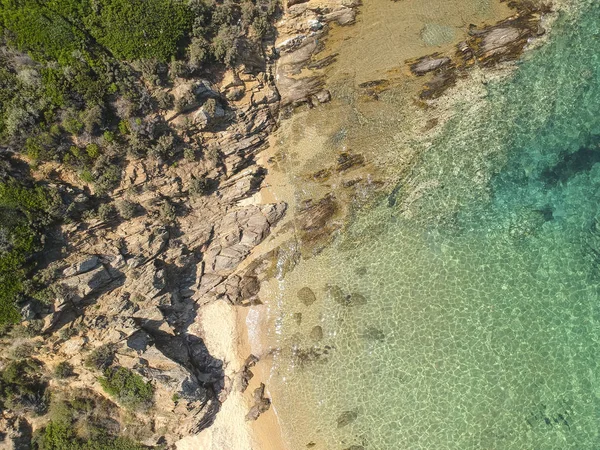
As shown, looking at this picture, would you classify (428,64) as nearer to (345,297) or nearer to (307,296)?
(345,297)

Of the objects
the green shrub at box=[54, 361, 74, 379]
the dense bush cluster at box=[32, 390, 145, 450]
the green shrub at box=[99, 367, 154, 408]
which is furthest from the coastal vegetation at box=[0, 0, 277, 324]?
the dense bush cluster at box=[32, 390, 145, 450]

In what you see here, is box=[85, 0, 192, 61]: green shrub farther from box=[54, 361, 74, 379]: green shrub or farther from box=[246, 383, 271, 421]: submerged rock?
box=[246, 383, 271, 421]: submerged rock

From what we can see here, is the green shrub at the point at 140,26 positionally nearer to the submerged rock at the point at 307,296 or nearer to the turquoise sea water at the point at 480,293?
the turquoise sea water at the point at 480,293

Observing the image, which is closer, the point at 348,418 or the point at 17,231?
the point at 17,231

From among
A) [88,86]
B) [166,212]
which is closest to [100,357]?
[166,212]

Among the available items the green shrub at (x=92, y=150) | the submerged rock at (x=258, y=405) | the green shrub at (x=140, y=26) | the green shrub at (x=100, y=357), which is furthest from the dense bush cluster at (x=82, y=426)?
the green shrub at (x=140, y=26)

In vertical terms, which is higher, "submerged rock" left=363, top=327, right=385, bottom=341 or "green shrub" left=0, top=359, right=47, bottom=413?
"green shrub" left=0, top=359, right=47, bottom=413
